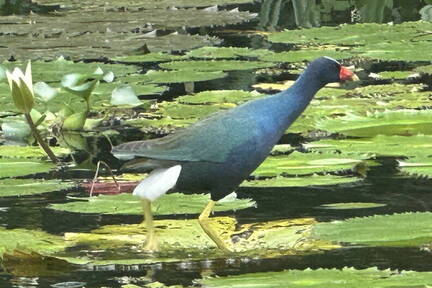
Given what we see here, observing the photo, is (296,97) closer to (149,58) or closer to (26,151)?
(26,151)

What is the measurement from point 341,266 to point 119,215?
0.88 m

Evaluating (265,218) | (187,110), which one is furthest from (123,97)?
(265,218)

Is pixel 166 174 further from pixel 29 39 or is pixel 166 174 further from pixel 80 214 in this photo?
pixel 29 39

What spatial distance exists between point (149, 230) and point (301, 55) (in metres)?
3.53

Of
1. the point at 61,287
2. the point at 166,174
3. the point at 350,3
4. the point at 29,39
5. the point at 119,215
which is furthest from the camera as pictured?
the point at 350,3

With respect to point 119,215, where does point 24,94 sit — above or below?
above

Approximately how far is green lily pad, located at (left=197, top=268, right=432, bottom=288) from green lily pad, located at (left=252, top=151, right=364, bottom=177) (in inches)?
49.2

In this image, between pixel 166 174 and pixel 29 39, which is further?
pixel 29 39

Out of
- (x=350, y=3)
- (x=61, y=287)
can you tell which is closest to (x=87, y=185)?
(x=61, y=287)

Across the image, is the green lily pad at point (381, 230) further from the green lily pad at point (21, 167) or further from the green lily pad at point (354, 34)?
the green lily pad at point (354, 34)

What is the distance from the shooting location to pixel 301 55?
650 centimetres

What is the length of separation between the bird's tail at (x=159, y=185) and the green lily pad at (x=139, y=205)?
0.31 m

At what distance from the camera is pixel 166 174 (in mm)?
3125

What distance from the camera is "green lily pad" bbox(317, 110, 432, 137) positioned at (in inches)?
173
